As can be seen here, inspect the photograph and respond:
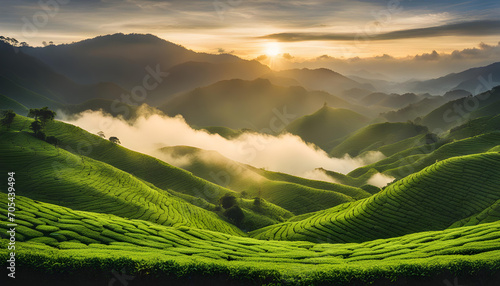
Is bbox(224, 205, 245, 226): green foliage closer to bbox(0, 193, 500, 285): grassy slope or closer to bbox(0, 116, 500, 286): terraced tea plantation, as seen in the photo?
bbox(0, 116, 500, 286): terraced tea plantation

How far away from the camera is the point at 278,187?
150 meters

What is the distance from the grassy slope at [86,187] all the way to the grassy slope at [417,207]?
21.8 m

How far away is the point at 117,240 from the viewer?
3591 cm

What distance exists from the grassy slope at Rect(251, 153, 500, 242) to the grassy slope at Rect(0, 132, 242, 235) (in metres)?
21.8

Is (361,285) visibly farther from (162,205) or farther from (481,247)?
(162,205)

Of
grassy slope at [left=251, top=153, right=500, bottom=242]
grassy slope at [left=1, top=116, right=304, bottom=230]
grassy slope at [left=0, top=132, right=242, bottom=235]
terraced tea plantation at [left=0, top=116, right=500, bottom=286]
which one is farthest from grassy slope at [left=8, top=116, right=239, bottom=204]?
grassy slope at [left=251, top=153, right=500, bottom=242]

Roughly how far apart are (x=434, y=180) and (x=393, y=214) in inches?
639

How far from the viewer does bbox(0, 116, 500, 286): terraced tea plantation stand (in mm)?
27375

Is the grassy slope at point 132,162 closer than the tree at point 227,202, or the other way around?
the tree at point 227,202

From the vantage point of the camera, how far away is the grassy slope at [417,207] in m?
60.1

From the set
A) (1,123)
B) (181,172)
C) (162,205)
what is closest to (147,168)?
(181,172)

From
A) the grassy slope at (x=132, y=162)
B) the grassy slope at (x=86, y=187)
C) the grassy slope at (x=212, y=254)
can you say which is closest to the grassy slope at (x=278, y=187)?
the grassy slope at (x=132, y=162)

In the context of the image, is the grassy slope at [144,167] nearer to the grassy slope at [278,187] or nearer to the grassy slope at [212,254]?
the grassy slope at [278,187]

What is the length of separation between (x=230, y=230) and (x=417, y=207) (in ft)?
143
